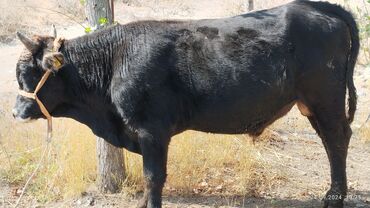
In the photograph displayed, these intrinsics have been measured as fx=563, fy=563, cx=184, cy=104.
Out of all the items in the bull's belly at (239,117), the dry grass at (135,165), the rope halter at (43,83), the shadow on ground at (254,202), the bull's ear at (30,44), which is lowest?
the shadow on ground at (254,202)

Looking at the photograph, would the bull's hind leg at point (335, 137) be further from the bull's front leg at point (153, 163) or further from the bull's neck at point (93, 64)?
→ the bull's neck at point (93, 64)

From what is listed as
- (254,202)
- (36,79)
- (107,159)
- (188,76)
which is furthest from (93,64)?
(254,202)

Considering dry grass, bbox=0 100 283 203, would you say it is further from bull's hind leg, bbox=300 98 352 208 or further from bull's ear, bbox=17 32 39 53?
bull's ear, bbox=17 32 39 53

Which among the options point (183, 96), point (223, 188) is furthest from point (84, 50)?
point (223, 188)

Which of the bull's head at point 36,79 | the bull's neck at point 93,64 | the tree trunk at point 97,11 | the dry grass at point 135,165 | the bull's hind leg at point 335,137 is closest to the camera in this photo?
the bull's head at point 36,79

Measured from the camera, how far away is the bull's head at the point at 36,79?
17.2 feet

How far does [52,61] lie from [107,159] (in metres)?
1.63

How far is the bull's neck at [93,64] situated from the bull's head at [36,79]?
0.14m

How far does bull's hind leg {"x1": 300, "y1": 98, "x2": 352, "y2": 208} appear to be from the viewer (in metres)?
5.55

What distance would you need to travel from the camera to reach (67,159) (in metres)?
6.65

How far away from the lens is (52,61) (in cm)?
514

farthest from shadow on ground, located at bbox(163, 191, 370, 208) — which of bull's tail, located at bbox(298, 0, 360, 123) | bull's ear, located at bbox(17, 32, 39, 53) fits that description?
bull's ear, located at bbox(17, 32, 39, 53)

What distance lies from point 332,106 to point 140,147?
6.30 feet

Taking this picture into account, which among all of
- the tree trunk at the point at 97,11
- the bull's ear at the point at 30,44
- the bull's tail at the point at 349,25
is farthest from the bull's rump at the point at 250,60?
the bull's ear at the point at 30,44
